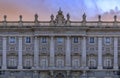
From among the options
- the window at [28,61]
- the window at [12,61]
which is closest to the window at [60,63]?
the window at [28,61]

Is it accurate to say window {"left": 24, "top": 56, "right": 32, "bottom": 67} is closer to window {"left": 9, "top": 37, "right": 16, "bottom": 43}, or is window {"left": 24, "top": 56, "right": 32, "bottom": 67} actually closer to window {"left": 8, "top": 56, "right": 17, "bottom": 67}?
window {"left": 8, "top": 56, "right": 17, "bottom": 67}

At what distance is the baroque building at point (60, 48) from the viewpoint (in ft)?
367

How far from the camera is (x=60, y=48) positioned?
369 feet

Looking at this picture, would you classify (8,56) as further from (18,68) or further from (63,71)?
(63,71)

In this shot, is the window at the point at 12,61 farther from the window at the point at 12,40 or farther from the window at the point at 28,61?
the window at the point at 12,40

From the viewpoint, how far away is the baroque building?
111938 mm

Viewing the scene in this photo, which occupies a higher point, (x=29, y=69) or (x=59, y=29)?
(x=59, y=29)

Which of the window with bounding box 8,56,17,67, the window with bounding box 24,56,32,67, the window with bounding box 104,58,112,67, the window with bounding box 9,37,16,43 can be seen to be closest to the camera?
the window with bounding box 104,58,112,67

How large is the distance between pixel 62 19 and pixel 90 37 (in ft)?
19.1

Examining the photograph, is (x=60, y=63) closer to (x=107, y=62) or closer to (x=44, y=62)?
(x=44, y=62)

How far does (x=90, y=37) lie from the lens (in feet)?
370

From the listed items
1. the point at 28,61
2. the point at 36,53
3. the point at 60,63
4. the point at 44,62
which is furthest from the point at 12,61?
the point at 60,63

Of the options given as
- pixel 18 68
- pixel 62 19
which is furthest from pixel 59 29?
pixel 18 68

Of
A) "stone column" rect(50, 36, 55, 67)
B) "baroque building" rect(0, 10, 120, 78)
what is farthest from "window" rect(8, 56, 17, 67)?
"stone column" rect(50, 36, 55, 67)
